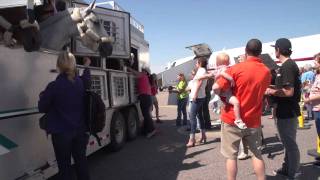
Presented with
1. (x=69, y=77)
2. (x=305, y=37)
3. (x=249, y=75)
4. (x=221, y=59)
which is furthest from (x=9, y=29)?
(x=305, y=37)

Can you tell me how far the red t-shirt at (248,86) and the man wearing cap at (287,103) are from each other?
650 millimetres

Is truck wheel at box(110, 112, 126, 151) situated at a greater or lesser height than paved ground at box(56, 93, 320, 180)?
greater

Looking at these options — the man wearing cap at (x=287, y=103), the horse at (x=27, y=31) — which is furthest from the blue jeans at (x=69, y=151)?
the man wearing cap at (x=287, y=103)

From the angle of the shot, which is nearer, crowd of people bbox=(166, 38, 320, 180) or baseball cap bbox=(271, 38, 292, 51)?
crowd of people bbox=(166, 38, 320, 180)

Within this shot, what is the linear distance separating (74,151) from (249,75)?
2190 millimetres

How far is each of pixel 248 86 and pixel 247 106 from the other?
0.24 m

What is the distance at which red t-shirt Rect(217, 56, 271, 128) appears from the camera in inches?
182

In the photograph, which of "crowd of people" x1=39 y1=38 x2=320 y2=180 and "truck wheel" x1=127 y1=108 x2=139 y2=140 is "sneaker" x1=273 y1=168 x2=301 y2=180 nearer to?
"crowd of people" x1=39 y1=38 x2=320 y2=180

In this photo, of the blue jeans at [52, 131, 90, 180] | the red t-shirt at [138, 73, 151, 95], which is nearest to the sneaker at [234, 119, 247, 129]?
the blue jeans at [52, 131, 90, 180]

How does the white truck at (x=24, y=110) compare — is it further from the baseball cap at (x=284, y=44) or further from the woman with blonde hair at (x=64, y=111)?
the baseball cap at (x=284, y=44)

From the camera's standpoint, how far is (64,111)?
4.25 m

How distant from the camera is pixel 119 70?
8.77 meters

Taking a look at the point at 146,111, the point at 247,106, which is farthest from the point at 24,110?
the point at 146,111

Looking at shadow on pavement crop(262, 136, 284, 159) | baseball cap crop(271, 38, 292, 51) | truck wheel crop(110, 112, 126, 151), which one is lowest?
shadow on pavement crop(262, 136, 284, 159)
